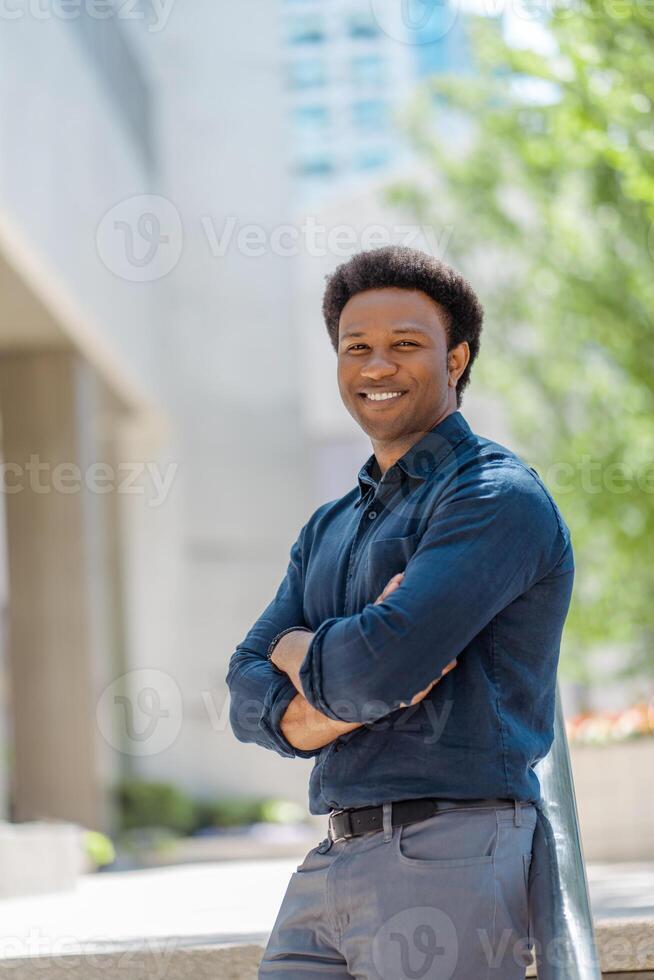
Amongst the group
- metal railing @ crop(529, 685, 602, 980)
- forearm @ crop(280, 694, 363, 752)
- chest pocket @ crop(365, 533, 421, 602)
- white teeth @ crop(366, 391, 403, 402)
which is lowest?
metal railing @ crop(529, 685, 602, 980)

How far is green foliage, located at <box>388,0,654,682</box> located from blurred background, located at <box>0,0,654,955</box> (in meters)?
0.03

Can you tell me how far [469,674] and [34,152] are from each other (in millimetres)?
8473

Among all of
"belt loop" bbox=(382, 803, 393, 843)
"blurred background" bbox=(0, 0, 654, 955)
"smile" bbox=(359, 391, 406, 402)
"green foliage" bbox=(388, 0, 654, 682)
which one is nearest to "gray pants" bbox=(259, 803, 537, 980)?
"belt loop" bbox=(382, 803, 393, 843)

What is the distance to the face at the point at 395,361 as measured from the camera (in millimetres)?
2186

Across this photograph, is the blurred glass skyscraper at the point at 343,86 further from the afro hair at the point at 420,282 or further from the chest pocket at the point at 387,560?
the chest pocket at the point at 387,560

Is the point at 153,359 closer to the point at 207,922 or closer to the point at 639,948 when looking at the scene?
the point at 207,922

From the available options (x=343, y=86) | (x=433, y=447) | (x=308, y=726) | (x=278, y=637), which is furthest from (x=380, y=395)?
(x=343, y=86)

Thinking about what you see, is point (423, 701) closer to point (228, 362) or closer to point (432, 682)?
point (432, 682)

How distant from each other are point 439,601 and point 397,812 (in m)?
0.33

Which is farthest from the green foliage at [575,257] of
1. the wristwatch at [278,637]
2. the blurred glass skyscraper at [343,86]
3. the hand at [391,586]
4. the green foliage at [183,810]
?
the green foliage at [183,810]

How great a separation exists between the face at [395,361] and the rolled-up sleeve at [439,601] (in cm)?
22

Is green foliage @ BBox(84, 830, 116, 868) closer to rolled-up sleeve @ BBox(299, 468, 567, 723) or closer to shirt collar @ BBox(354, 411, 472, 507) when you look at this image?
shirt collar @ BBox(354, 411, 472, 507)

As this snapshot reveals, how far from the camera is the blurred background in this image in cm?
888

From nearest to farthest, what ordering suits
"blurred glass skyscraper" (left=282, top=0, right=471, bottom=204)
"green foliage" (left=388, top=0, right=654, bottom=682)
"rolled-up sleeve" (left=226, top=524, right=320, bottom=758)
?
"rolled-up sleeve" (left=226, top=524, right=320, bottom=758), "green foliage" (left=388, top=0, right=654, bottom=682), "blurred glass skyscraper" (left=282, top=0, right=471, bottom=204)
